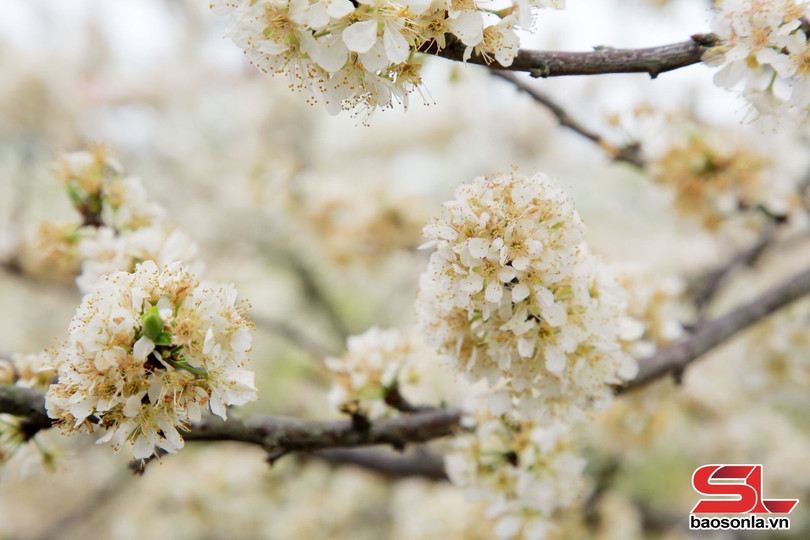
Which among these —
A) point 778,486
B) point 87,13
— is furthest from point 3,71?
point 778,486

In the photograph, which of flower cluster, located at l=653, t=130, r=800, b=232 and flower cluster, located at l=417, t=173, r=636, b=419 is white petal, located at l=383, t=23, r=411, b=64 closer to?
flower cluster, located at l=417, t=173, r=636, b=419

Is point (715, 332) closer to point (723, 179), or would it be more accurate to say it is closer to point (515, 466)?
point (515, 466)

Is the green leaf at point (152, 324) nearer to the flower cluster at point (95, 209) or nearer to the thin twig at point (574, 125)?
the flower cluster at point (95, 209)

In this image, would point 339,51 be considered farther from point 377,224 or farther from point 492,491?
point 377,224

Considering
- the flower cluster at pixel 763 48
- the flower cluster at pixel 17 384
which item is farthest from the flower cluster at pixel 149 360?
the flower cluster at pixel 763 48

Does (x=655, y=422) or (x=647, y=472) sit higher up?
(x=647, y=472)

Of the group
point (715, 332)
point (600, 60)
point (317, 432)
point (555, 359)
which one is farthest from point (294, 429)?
point (715, 332)
